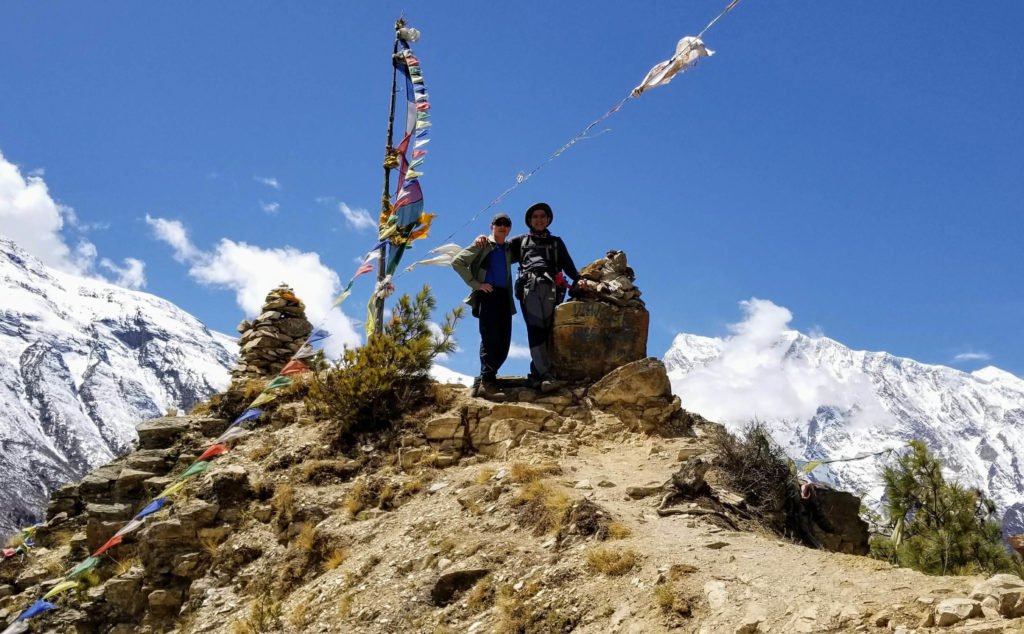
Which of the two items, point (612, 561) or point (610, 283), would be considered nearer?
point (612, 561)

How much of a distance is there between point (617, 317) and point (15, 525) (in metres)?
142

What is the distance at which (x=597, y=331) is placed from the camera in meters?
10.9

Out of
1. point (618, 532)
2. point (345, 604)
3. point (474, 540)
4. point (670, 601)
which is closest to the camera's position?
point (670, 601)

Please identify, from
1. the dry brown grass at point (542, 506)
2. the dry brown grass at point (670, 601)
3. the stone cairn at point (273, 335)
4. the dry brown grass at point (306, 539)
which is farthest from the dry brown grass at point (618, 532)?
the stone cairn at point (273, 335)

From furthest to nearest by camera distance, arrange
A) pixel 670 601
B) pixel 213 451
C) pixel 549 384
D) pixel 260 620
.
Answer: pixel 549 384, pixel 213 451, pixel 260 620, pixel 670 601

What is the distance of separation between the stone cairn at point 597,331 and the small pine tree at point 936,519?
21.0ft

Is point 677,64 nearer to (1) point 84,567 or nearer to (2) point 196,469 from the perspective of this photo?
(2) point 196,469

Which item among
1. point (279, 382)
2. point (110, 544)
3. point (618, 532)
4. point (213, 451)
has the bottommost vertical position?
point (618, 532)

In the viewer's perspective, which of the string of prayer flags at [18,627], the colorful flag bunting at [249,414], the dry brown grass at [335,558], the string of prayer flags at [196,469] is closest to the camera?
the dry brown grass at [335,558]

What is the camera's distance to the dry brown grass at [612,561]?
6.54 metres

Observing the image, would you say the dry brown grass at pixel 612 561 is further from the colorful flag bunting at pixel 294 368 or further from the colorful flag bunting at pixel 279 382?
the colorful flag bunting at pixel 294 368

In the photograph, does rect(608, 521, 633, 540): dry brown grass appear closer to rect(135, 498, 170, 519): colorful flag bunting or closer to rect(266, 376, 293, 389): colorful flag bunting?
rect(135, 498, 170, 519): colorful flag bunting

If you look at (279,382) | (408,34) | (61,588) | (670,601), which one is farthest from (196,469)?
(408,34)

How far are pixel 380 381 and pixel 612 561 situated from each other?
5147 millimetres
